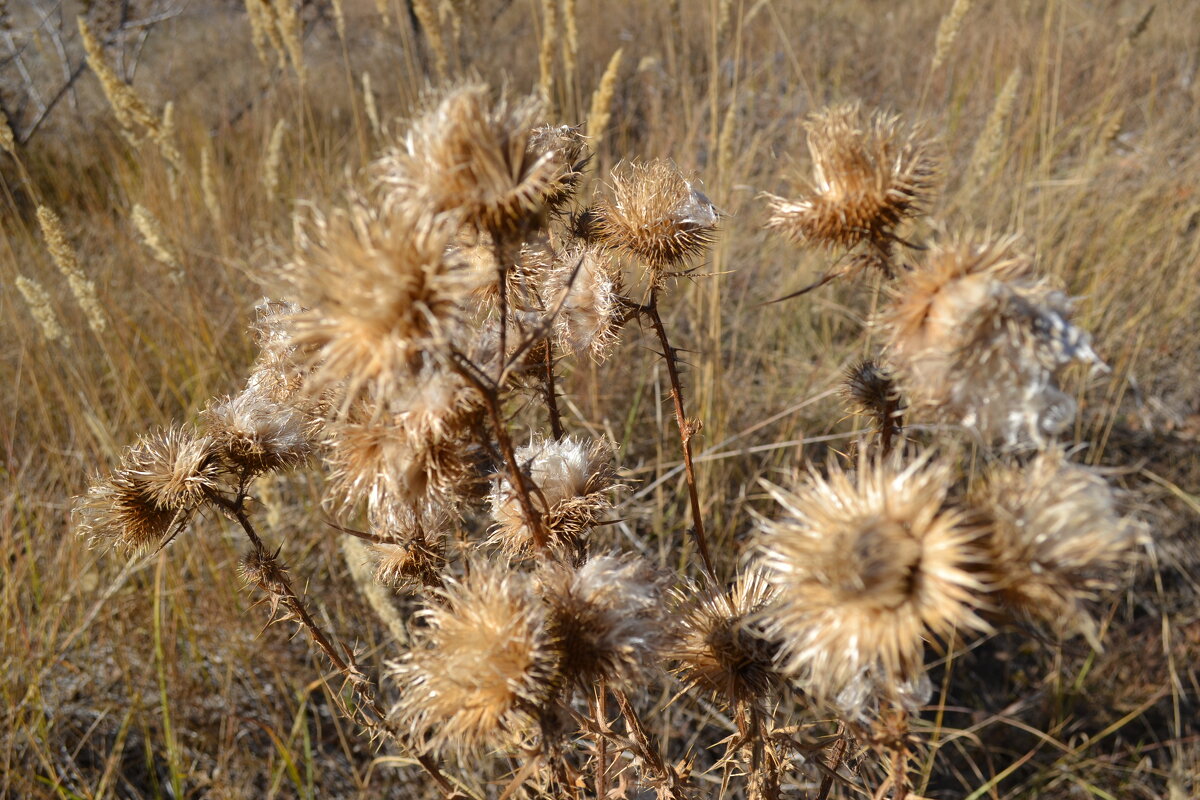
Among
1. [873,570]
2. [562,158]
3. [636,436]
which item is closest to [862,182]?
[562,158]

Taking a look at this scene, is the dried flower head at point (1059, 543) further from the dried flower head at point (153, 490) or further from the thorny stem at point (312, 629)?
the dried flower head at point (153, 490)

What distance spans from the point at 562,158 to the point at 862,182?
1.25ft

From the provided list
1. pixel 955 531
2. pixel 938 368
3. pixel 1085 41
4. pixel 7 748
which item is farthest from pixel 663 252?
pixel 1085 41

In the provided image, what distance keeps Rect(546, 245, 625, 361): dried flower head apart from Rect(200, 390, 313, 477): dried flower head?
0.43m

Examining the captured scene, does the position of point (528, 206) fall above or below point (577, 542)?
above

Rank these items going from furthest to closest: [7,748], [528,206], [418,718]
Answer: [7,748], [418,718], [528,206]

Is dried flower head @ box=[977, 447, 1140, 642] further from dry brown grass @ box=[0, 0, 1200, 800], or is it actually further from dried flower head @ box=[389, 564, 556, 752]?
dry brown grass @ box=[0, 0, 1200, 800]

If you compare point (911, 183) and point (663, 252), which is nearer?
point (911, 183)

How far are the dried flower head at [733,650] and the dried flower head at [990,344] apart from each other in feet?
1.27

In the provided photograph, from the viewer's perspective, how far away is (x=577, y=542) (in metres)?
1.18

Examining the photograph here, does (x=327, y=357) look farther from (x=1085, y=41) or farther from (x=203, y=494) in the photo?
(x=1085, y=41)

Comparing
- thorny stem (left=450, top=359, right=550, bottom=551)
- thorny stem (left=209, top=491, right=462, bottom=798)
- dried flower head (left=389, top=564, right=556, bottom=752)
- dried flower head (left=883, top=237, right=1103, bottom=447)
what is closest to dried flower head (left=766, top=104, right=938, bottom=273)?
dried flower head (left=883, top=237, right=1103, bottom=447)

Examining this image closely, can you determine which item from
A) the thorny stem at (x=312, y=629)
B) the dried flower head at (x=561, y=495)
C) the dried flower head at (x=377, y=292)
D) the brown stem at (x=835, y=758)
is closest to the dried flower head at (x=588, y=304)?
the dried flower head at (x=561, y=495)

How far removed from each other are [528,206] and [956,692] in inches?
113
